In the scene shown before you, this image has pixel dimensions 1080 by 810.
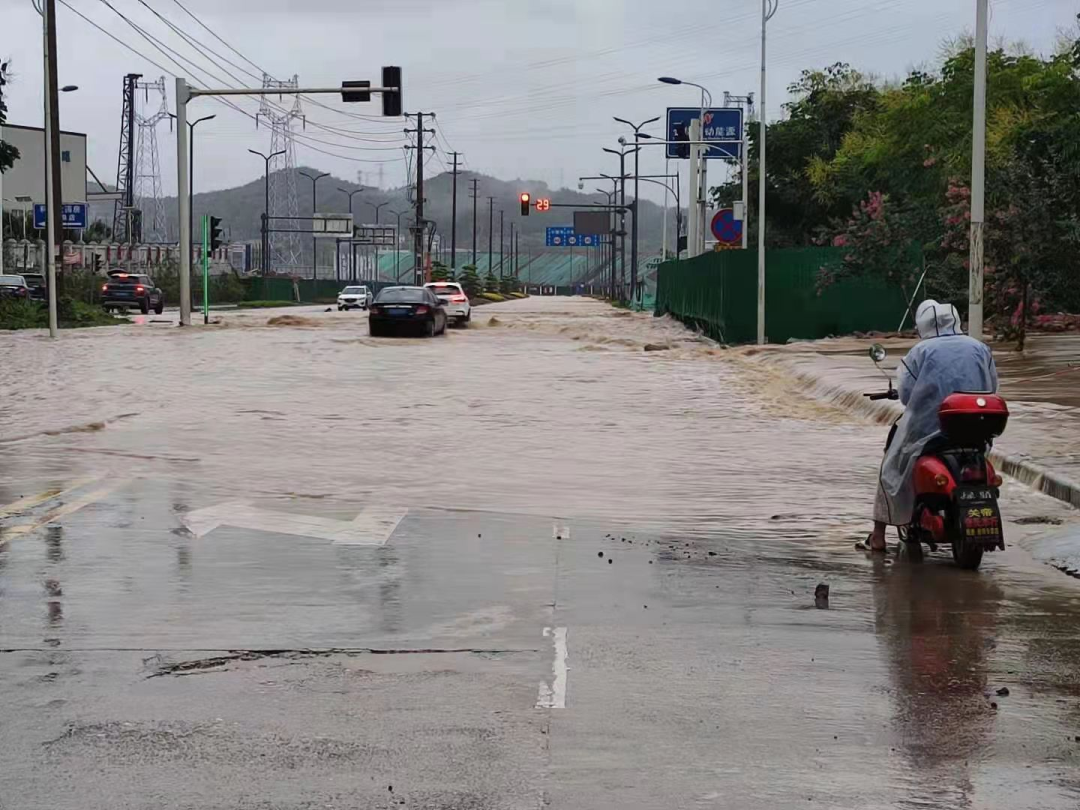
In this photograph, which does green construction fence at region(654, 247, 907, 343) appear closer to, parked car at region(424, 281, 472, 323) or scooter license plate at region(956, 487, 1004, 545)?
parked car at region(424, 281, 472, 323)

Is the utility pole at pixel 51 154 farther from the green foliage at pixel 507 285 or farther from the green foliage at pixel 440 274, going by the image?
the green foliage at pixel 507 285

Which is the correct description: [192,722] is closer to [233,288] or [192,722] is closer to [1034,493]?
[1034,493]

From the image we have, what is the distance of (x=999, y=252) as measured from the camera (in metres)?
36.0

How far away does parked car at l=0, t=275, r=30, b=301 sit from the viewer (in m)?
58.1

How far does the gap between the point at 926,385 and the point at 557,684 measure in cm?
456

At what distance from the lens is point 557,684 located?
7.35 metres

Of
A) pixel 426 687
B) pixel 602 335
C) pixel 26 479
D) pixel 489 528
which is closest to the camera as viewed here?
pixel 426 687

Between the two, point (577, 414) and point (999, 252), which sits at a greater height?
point (999, 252)

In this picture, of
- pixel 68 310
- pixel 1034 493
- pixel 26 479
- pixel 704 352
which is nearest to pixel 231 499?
pixel 26 479

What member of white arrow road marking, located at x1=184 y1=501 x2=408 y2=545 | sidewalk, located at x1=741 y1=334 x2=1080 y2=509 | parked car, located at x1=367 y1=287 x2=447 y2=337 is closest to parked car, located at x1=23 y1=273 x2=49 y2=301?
parked car, located at x1=367 y1=287 x2=447 y2=337

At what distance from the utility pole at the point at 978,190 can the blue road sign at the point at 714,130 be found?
1400 inches

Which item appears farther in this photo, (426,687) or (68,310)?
(68,310)

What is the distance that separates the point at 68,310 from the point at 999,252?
32480mm

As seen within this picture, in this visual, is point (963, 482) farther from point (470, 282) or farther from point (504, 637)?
point (470, 282)
